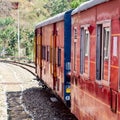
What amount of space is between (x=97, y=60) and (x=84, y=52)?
123 cm

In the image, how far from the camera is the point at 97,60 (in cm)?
666

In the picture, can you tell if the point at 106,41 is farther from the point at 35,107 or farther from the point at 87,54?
the point at 35,107

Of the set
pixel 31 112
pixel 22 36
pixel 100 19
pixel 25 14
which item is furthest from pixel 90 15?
pixel 25 14

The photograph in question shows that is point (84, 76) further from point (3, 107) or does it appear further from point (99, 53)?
point (3, 107)

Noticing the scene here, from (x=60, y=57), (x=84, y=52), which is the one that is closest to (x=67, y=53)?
(x=60, y=57)

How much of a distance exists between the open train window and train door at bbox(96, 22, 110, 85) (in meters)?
0.76

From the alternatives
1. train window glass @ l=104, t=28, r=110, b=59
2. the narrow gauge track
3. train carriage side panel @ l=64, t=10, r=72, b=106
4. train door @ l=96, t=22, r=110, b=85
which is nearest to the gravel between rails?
the narrow gauge track

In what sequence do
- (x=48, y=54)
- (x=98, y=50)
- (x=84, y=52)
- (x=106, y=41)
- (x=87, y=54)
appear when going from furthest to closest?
(x=48, y=54)
(x=84, y=52)
(x=87, y=54)
(x=98, y=50)
(x=106, y=41)

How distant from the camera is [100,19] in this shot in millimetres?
6484

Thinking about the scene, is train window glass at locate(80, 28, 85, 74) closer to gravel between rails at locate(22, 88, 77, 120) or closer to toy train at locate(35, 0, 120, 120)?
toy train at locate(35, 0, 120, 120)

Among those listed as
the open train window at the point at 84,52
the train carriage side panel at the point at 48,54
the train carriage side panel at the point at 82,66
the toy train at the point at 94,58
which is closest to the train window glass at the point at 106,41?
the toy train at the point at 94,58

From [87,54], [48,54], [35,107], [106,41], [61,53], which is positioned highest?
[106,41]

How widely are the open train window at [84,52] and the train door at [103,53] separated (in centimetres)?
76

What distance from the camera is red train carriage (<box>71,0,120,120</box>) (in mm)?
5691
